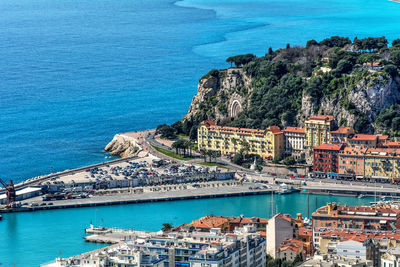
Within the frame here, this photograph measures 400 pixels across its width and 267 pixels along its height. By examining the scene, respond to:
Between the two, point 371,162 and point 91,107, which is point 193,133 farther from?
point 91,107

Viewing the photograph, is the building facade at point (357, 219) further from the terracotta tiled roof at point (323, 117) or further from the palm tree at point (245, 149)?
the palm tree at point (245, 149)

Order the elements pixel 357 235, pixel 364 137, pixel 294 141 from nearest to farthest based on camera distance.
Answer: pixel 357 235
pixel 364 137
pixel 294 141

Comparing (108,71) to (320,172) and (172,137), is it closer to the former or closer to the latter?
(172,137)

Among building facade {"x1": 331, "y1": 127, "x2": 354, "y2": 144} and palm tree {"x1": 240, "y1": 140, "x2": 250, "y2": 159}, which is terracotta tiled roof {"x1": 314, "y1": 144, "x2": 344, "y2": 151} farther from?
palm tree {"x1": 240, "y1": 140, "x2": 250, "y2": 159}

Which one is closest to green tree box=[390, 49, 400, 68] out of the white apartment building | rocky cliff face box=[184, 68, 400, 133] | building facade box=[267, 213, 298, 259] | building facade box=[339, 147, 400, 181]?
rocky cliff face box=[184, 68, 400, 133]

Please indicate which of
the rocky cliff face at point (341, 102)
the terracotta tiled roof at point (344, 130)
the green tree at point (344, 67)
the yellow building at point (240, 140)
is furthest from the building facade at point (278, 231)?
the green tree at point (344, 67)

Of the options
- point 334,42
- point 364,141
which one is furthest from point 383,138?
point 334,42
